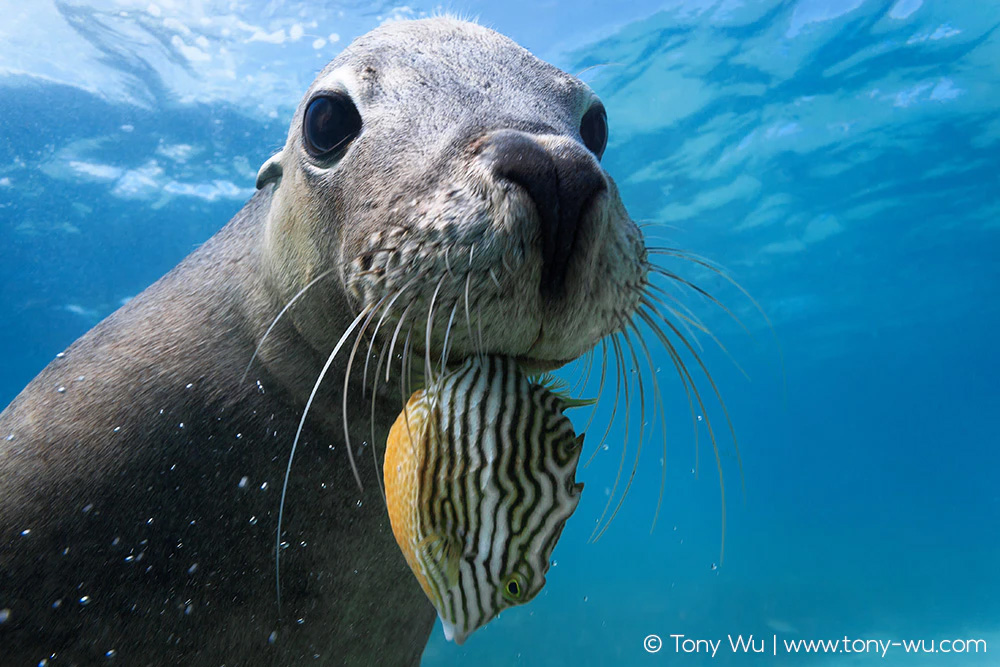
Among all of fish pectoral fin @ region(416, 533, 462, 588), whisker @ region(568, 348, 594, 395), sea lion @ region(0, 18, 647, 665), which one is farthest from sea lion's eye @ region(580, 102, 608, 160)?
fish pectoral fin @ region(416, 533, 462, 588)

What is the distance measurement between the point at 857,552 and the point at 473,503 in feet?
250

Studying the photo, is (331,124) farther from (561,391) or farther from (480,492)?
(480,492)

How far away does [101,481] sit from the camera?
1.83m

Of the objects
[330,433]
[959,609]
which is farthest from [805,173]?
[959,609]

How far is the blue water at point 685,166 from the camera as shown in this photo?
1358 cm

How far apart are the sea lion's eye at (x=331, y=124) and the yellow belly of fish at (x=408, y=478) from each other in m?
0.93

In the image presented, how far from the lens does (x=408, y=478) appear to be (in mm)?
1191

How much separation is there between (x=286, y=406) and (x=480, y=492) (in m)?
1.04

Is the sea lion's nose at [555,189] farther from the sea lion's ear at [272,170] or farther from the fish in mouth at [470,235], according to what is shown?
the sea lion's ear at [272,170]

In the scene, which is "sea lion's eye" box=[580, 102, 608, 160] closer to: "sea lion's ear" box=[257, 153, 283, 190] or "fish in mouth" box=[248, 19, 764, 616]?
"fish in mouth" box=[248, 19, 764, 616]

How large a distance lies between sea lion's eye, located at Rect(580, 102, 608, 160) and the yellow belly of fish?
1.30 metres

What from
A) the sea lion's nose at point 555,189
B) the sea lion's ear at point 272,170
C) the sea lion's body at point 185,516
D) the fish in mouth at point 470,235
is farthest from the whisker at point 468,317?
the sea lion's ear at point 272,170

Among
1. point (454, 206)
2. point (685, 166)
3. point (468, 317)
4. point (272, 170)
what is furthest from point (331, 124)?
point (685, 166)

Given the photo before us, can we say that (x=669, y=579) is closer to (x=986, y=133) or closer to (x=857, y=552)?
(x=857, y=552)
